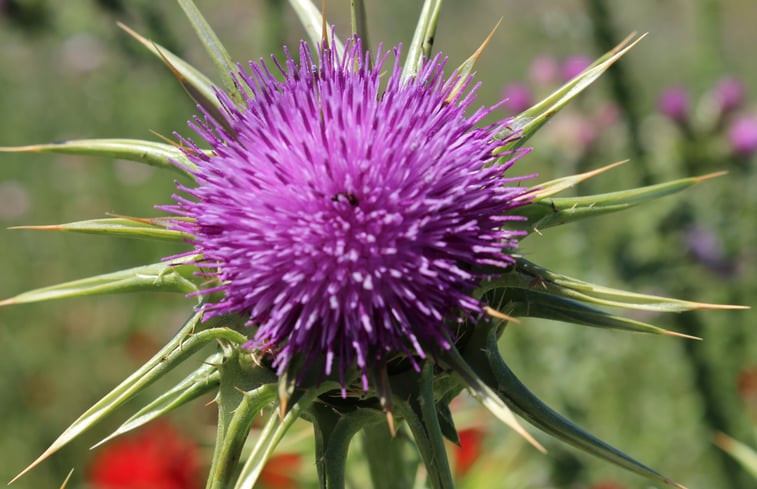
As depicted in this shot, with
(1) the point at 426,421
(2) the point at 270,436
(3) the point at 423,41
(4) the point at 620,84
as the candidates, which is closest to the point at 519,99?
(4) the point at 620,84

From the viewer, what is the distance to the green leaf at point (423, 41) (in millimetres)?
1937

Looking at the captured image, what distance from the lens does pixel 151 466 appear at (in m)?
3.55

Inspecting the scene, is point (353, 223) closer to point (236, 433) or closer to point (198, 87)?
point (236, 433)

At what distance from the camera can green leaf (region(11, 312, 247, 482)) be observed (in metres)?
1.55

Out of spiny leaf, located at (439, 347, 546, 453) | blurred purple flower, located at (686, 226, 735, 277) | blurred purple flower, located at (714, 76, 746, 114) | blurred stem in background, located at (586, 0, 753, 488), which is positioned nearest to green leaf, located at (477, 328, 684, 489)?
spiny leaf, located at (439, 347, 546, 453)

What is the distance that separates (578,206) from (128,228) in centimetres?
104

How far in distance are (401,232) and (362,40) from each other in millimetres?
687

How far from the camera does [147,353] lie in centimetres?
465

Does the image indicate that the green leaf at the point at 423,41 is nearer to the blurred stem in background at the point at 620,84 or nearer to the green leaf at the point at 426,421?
the green leaf at the point at 426,421

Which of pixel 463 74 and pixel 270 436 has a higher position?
pixel 463 74

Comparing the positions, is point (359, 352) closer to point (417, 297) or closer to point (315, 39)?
point (417, 297)

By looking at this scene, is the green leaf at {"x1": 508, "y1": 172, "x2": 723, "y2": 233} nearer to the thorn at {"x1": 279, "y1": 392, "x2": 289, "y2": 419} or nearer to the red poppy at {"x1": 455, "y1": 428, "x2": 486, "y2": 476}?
the thorn at {"x1": 279, "y1": 392, "x2": 289, "y2": 419}

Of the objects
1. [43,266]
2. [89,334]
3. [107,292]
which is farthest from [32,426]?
[107,292]

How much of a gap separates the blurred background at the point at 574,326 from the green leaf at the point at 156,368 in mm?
953
